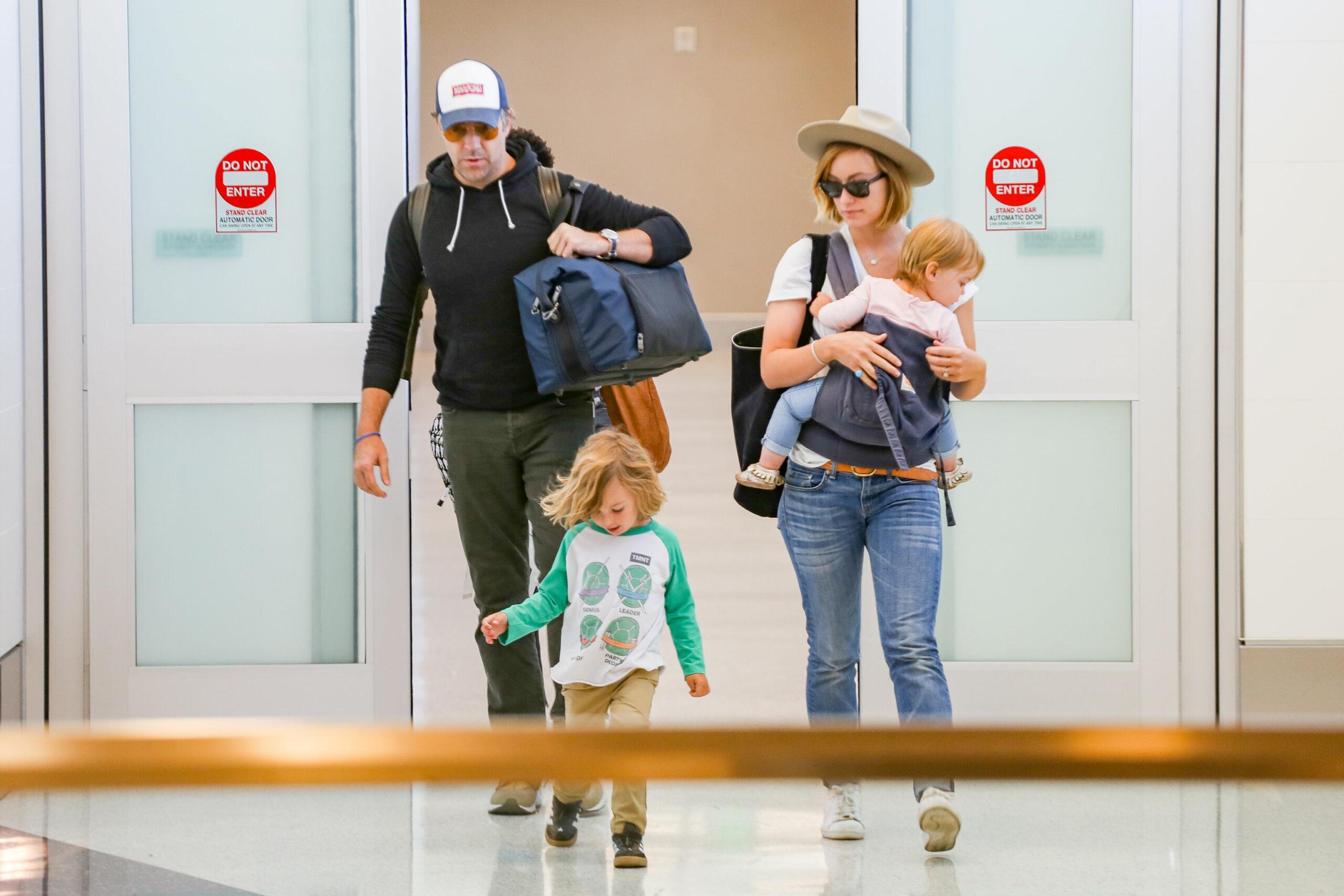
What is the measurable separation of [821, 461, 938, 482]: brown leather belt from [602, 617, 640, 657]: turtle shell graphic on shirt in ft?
1.65

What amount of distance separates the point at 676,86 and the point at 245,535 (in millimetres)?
11775

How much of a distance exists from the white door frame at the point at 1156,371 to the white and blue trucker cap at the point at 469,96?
1093 millimetres

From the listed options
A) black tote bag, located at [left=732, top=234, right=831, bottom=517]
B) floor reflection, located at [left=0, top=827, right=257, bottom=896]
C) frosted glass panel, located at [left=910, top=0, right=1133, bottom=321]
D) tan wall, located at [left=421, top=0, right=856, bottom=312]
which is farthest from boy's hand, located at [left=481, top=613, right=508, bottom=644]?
tan wall, located at [left=421, top=0, right=856, bottom=312]

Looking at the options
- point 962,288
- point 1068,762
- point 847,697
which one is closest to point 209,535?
point 847,697

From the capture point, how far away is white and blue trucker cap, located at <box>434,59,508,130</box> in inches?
117

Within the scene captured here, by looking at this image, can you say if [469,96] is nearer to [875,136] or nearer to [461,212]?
[461,212]

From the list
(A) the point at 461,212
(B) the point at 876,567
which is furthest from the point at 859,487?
(A) the point at 461,212

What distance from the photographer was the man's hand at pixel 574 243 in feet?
10.0

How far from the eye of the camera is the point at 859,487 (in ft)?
9.46

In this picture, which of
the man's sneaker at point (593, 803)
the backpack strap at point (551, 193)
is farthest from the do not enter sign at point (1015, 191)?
the man's sneaker at point (593, 803)

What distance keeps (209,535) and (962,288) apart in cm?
208

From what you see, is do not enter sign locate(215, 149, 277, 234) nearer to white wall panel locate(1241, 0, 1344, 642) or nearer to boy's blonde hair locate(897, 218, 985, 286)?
boy's blonde hair locate(897, 218, 985, 286)

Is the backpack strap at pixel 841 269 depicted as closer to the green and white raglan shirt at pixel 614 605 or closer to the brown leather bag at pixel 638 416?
the brown leather bag at pixel 638 416

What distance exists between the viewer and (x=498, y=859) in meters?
2.97
